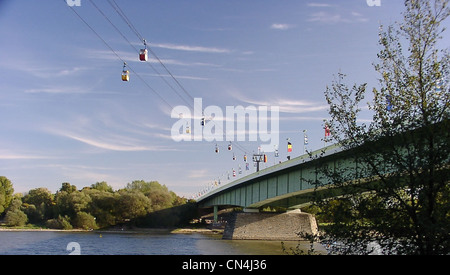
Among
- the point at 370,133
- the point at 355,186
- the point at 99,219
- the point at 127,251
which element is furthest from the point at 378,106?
the point at 99,219

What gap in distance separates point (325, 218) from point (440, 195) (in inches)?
131

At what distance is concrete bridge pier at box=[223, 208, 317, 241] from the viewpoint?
72.3m

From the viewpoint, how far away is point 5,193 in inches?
4075

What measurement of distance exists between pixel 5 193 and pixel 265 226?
65.0 meters

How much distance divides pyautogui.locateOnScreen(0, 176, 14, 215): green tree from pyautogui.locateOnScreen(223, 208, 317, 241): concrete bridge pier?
52.5 meters

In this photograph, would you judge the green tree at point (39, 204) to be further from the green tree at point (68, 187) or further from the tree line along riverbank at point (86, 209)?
the green tree at point (68, 187)

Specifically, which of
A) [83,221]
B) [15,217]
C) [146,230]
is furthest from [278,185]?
[15,217]

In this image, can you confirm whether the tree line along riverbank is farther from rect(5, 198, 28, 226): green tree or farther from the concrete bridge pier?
the concrete bridge pier

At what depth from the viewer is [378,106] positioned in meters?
13.6

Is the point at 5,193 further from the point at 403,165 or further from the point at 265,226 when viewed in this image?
the point at 403,165

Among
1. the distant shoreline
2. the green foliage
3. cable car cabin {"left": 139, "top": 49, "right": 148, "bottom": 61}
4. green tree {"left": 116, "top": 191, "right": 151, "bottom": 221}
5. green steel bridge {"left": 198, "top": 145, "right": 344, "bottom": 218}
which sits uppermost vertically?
cable car cabin {"left": 139, "top": 49, "right": 148, "bottom": 61}

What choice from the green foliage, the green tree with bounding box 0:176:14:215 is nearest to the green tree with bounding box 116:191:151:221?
the green foliage
